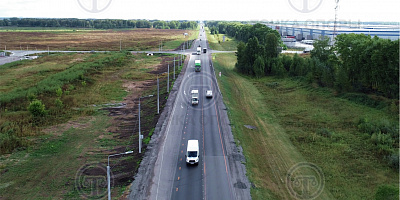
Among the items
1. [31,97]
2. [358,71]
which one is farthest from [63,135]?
[358,71]

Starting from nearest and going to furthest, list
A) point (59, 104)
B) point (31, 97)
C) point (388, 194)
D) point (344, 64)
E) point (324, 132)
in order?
point (388, 194) → point (324, 132) → point (59, 104) → point (31, 97) → point (344, 64)

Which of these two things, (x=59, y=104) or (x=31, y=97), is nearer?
(x=59, y=104)

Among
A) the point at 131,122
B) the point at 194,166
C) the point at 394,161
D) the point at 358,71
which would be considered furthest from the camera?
the point at 358,71

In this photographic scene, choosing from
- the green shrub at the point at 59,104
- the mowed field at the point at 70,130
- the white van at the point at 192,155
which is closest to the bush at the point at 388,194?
the white van at the point at 192,155

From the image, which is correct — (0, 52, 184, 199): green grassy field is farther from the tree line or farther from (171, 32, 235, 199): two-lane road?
the tree line

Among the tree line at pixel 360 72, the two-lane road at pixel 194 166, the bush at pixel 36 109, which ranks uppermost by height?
the tree line at pixel 360 72

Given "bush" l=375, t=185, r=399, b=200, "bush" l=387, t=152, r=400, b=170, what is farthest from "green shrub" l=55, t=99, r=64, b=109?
"bush" l=387, t=152, r=400, b=170

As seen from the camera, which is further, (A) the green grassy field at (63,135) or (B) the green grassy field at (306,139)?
(B) the green grassy field at (306,139)

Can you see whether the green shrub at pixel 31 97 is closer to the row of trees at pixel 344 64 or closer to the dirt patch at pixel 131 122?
the dirt patch at pixel 131 122

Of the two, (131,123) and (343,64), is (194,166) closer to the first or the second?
(131,123)
